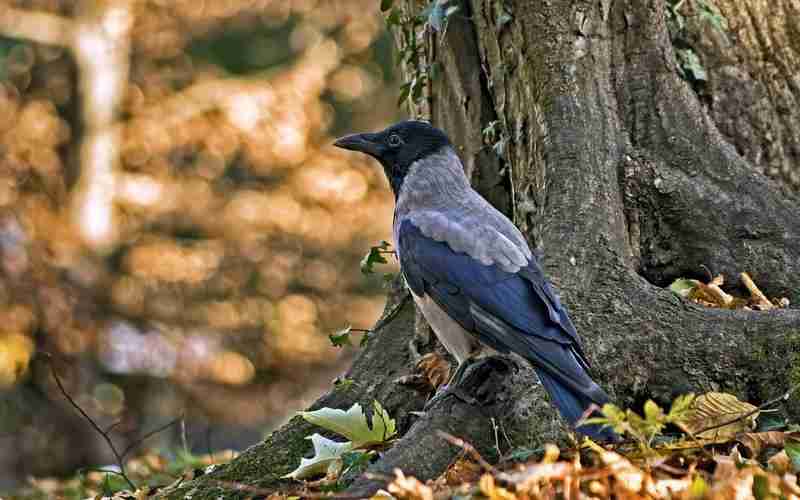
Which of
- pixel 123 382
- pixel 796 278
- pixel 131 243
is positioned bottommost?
pixel 123 382

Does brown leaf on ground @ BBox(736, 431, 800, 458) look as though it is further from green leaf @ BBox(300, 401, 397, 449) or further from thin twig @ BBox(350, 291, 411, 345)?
thin twig @ BBox(350, 291, 411, 345)

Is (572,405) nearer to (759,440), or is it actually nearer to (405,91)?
(759,440)

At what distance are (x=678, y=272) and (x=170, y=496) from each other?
242 cm

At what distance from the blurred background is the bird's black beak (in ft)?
28.2

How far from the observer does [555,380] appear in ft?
14.3

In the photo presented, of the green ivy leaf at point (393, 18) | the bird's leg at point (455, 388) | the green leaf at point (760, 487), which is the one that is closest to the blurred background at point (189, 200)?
the green ivy leaf at point (393, 18)

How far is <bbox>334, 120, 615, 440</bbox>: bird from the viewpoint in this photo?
442 centimetres

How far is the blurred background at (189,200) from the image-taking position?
14555 millimetres

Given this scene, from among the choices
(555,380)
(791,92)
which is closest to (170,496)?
(555,380)

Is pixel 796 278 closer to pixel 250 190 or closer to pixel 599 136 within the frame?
pixel 599 136

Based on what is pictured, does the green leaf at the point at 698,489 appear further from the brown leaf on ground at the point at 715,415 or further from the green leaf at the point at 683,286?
the green leaf at the point at 683,286

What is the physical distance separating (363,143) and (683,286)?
1.65 metres

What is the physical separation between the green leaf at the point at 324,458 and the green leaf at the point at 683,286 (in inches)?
65.5

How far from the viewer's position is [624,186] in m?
5.65
